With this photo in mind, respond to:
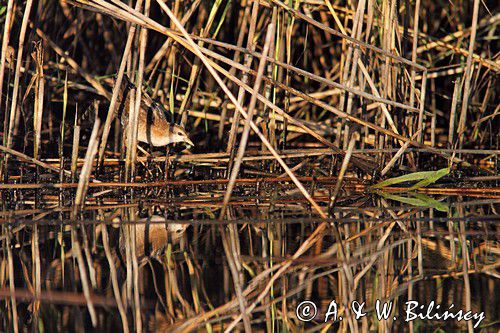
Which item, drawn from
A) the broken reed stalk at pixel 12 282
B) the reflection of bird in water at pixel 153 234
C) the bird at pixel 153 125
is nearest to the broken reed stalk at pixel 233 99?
the reflection of bird in water at pixel 153 234

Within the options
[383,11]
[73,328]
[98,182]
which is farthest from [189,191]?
[73,328]

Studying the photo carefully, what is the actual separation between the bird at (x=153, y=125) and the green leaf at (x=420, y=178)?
1572 millimetres

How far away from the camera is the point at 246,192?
218 inches

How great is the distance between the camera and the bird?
6113 mm

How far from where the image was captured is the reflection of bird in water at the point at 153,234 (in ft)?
13.5

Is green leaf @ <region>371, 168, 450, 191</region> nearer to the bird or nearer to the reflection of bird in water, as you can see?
the reflection of bird in water

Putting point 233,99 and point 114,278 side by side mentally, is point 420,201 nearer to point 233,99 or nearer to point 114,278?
point 233,99

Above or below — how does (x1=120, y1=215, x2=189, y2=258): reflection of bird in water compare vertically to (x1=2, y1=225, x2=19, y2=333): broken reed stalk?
above

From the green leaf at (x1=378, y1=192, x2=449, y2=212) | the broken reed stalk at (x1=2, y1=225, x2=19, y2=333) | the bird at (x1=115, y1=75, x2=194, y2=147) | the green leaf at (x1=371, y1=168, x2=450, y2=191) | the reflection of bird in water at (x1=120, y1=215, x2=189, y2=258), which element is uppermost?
the bird at (x1=115, y1=75, x2=194, y2=147)

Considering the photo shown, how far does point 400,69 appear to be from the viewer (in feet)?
19.4

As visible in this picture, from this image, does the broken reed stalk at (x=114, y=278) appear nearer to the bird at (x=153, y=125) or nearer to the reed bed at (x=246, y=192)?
the reed bed at (x=246, y=192)

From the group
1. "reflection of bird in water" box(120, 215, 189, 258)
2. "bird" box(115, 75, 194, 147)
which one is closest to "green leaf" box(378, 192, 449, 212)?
"reflection of bird in water" box(120, 215, 189, 258)

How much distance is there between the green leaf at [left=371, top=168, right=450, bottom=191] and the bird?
5.16 ft

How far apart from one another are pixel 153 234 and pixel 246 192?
1.25 meters
